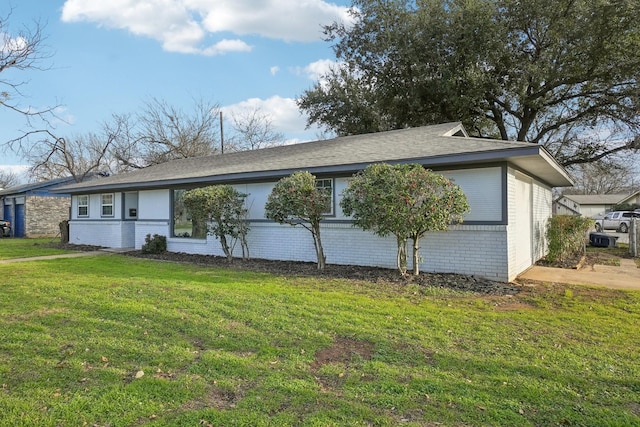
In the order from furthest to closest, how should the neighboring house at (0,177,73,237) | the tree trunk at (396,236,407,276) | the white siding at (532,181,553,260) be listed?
the neighboring house at (0,177,73,237)
the white siding at (532,181,553,260)
the tree trunk at (396,236,407,276)

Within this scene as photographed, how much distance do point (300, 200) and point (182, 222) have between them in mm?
6051

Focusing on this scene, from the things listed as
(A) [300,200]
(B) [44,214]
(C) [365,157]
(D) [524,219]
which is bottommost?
(D) [524,219]

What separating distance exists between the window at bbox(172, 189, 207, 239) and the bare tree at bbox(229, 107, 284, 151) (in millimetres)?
19240

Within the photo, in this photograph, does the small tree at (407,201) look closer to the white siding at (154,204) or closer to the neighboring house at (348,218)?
the neighboring house at (348,218)

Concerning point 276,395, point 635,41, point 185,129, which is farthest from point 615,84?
point 185,129

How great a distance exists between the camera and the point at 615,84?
16188mm

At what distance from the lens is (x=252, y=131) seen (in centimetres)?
3247

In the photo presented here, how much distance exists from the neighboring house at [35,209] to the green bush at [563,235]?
81.7 feet

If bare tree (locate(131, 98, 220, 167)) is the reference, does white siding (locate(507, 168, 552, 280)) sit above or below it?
below

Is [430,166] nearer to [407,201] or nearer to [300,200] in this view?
[407,201]

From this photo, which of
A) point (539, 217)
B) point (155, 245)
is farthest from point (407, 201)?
point (155, 245)

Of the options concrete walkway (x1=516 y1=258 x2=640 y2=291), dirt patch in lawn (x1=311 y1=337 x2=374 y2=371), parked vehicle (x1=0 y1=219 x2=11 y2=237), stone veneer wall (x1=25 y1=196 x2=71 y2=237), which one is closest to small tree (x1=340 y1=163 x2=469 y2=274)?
concrete walkway (x1=516 y1=258 x2=640 y2=291)

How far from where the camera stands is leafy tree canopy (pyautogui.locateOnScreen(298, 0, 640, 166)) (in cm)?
1565

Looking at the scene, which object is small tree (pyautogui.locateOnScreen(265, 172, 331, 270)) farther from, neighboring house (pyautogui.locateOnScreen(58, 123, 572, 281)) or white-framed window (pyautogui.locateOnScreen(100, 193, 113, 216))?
white-framed window (pyautogui.locateOnScreen(100, 193, 113, 216))
